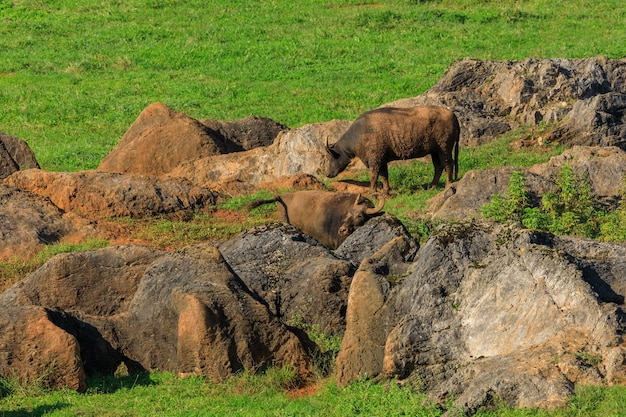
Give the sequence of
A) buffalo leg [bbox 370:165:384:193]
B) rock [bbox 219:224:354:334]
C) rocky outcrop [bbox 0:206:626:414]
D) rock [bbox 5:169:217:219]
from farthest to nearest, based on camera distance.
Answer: buffalo leg [bbox 370:165:384:193] < rock [bbox 5:169:217:219] < rock [bbox 219:224:354:334] < rocky outcrop [bbox 0:206:626:414]

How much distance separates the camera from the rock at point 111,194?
19609 millimetres

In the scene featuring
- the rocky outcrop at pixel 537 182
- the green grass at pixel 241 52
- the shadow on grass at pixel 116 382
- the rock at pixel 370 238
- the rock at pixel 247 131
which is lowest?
the green grass at pixel 241 52

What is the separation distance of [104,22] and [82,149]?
13.9 m

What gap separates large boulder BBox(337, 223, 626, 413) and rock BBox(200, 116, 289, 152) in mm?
13963

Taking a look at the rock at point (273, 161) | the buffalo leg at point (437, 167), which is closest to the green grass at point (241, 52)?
the rock at point (273, 161)

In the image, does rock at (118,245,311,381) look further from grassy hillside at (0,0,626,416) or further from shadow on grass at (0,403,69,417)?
grassy hillside at (0,0,626,416)

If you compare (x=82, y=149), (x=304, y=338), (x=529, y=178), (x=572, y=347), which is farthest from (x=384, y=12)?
(x=572, y=347)

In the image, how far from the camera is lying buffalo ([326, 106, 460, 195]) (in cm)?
2227

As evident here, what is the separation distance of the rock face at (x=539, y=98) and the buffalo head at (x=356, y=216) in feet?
20.4

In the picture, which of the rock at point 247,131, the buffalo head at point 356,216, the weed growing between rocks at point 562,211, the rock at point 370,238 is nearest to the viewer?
the rock at point 370,238

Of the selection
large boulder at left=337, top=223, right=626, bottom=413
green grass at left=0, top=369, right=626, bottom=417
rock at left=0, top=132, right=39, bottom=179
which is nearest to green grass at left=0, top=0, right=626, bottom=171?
rock at left=0, top=132, right=39, bottom=179

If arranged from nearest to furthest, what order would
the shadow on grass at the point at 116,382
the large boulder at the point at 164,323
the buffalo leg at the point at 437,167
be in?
the shadow on grass at the point at 116,382 < the large boulder at the point at 164,323 < the buffalo leg at the point at 437,167

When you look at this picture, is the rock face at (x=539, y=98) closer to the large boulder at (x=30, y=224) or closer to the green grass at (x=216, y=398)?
the large boulder at (x=30, y=224)

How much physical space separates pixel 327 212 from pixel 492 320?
7856mm
